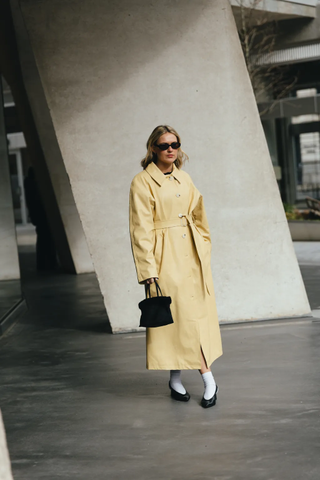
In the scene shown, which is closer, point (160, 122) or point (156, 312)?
point (156, 312)

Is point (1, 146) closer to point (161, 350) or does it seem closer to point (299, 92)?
point (161, 350)

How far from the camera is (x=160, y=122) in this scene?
Result: 871cm

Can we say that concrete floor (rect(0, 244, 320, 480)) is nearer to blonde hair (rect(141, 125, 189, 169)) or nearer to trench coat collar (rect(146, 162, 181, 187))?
trench coat collar (rect(146, 162, 181, 187))

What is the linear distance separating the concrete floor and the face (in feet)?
6.20

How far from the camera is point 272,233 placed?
8.89 meters

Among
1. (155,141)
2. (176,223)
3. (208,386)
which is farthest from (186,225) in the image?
(208,386)

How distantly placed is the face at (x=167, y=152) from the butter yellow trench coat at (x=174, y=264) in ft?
0.34

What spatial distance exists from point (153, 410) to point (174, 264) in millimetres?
1114

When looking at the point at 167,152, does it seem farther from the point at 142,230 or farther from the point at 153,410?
the point at 153,410

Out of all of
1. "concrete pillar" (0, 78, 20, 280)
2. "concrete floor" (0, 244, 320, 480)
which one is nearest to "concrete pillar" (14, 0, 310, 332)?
"concrete floor" (0, 244, 320, 480)

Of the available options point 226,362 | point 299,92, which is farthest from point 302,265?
point 299,92

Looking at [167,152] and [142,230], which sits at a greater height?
[167,152]

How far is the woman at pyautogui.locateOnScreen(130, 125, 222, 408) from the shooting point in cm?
558

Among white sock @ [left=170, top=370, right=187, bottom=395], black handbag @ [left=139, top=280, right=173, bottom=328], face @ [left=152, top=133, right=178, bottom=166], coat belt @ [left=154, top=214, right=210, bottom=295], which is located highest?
face @ [left=152, top=133, right=178, bottom=166]
